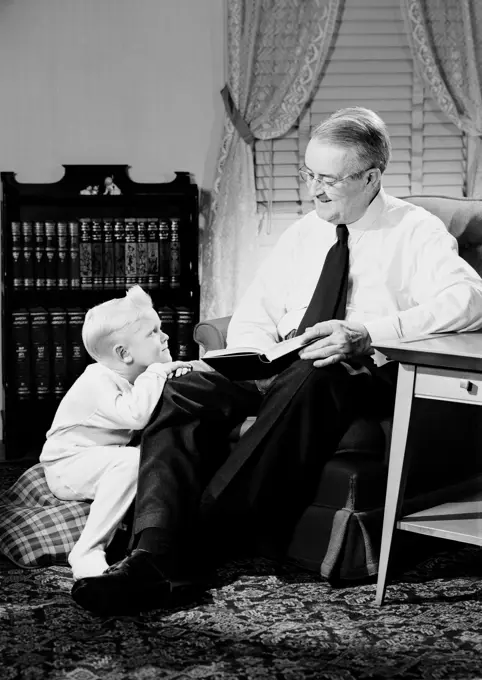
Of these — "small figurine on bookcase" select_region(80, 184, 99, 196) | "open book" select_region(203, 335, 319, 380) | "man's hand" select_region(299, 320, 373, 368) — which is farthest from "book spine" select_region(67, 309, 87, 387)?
"man's hand" select_region(299, 320, 373, 368)

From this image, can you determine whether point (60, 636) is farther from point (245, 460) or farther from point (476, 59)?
point (476, 59)

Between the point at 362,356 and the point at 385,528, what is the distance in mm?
456

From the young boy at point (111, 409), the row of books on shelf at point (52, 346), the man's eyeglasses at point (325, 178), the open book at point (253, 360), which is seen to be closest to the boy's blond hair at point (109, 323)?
the young boy at point (111, 409)

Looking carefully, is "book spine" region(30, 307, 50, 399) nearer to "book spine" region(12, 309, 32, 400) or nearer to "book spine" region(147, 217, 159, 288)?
"book spine" region(12, 309, 32, 400)

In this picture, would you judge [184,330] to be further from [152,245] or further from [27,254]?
[27,254]

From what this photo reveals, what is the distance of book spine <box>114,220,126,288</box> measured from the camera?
4070 millimetres

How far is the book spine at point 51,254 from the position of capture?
403cm

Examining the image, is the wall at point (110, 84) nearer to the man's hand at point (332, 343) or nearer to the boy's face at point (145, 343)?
the boy's face at point (145, 343)

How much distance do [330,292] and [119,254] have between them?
1.66m

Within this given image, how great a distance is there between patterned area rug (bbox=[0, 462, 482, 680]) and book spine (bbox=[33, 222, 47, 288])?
179cm

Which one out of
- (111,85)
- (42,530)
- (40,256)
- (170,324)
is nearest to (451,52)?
(111,85)

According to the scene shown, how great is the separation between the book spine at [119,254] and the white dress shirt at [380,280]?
1353 mm

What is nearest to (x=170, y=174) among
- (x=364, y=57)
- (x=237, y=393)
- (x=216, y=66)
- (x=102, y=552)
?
(x=216, y=66)

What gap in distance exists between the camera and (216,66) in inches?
169
